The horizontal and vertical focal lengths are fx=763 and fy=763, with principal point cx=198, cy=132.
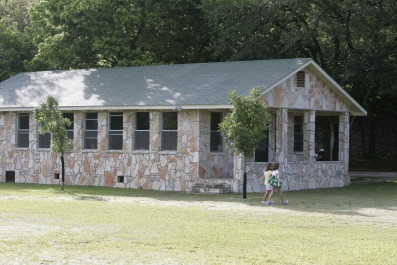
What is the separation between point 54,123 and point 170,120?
4602mm

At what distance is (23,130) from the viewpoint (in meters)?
33.8

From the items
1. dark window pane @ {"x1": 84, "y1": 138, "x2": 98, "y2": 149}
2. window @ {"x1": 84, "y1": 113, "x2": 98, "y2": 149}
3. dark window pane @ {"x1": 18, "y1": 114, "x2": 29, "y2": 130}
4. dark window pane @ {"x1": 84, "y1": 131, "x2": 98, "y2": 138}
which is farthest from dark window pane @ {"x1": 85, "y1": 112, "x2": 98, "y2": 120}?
dark window pane @ {"x1": 18, "y1": 114, "x2": 29, "y2": 130}

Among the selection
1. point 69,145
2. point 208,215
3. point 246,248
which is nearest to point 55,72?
point 69,145

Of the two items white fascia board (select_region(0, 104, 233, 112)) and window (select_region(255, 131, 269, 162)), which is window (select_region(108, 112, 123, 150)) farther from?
window (select_region(255, 131, 269, 162))

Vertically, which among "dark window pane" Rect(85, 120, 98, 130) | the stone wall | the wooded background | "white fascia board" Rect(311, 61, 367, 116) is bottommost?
the stone wall

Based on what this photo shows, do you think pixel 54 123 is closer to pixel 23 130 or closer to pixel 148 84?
pixel 148 84

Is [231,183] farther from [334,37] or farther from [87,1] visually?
[87,1]

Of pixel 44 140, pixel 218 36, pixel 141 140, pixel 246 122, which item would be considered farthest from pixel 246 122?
pixel 218 36

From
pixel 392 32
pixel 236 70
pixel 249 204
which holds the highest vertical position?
pixel 392 32

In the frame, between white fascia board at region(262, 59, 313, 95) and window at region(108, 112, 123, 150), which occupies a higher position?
white fascia board at region(262, 59, 313, 95)

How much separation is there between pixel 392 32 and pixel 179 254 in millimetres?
27373

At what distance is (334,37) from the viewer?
38.4 meters

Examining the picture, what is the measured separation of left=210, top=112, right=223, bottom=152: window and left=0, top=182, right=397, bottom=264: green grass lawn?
3.79 metres

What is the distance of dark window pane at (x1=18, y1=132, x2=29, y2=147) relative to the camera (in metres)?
33.7
